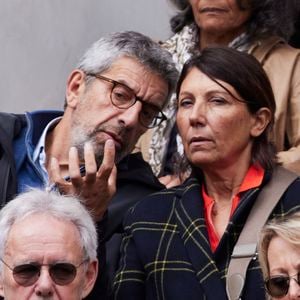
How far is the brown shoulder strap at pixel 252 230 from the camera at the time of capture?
4.93 m

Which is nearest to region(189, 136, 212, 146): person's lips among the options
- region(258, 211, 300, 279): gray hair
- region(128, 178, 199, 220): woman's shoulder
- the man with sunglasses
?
region(128, 178, 199, 220): woman's shoulder

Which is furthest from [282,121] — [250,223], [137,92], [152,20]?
[152,20]

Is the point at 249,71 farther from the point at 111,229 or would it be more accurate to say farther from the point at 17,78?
the point at 17,78

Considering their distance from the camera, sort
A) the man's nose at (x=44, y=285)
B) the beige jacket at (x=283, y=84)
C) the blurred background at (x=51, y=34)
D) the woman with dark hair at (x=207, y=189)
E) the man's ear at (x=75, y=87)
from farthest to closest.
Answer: the blurred background at (x=51, y=34) < the beige jacket at (x=283, y=84) < the man's ear at (x=75, y=87) < the woman with dark hair at (x=207, y=189) < the man's nose at (x=44, y=285)

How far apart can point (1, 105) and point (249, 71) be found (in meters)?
2.15

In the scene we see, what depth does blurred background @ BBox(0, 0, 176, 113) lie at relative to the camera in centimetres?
722

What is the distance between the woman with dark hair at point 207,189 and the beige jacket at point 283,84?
559 mm

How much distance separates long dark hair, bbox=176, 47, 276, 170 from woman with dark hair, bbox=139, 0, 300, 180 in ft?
2.30

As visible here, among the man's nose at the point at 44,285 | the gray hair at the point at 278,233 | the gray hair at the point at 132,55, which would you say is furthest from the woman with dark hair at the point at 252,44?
the man's nose at the point at 44,285

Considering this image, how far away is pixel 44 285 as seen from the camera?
4.73 meters

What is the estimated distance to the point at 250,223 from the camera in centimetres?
505

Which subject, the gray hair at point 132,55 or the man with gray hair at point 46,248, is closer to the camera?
the man with gray hair at point 46,248

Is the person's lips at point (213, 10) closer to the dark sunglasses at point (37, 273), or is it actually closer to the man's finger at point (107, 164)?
the man's finger at point (107, 164)

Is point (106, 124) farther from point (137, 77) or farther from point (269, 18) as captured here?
point (269, 18)
